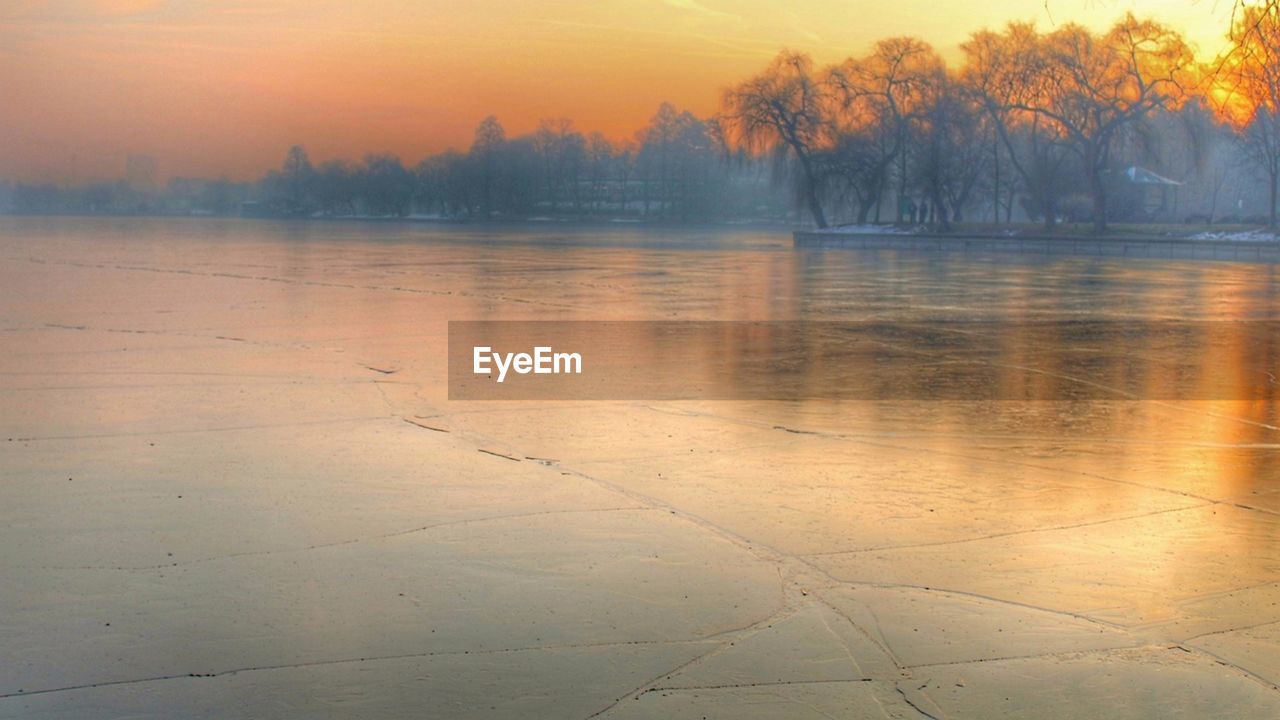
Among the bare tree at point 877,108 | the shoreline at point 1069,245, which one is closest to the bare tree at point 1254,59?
the shoreline at point 1069,245

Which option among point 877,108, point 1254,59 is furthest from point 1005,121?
point 1254,59

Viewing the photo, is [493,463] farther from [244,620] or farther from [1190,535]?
[1190,535]

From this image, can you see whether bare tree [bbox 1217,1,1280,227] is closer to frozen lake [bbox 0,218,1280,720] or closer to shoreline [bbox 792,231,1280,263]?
frozen lake [bbox 0,218,1280,720]

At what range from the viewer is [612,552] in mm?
5918

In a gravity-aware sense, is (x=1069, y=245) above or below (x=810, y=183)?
below

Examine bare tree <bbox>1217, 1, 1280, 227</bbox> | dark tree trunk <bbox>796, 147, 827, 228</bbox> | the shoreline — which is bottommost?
the shoreline

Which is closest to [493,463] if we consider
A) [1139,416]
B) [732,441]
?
[732,441]

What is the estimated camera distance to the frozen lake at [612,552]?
4309 millimetres

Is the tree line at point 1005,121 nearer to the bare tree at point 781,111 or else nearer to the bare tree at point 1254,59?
the bare tree at point 781,111

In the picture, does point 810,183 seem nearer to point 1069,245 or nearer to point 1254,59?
point 1069,245

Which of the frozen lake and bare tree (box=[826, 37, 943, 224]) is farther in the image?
bare tree (box=[826, 37, 943, 224])

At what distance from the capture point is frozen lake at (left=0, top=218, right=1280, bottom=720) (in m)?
4.31

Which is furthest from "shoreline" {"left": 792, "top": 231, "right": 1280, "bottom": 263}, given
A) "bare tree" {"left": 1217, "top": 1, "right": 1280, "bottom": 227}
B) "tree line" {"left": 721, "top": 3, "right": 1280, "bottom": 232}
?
"bare tree" {"left": 1217, "top": 1, "right": 1280, "bottom": 227}

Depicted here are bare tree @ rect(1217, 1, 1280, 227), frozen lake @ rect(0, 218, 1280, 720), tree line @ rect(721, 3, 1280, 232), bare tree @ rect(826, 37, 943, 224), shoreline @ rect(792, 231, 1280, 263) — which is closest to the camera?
frozen lake @ rect(0, 218, 1280, 720)
